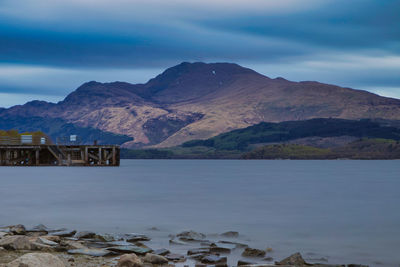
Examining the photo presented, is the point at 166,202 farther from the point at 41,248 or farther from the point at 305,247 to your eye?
the point at 41,248

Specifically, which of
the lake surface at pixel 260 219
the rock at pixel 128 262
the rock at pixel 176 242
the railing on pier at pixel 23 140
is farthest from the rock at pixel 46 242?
the railing on pier at pixel 23 140

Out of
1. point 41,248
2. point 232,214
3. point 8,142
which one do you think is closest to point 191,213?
point 232,214

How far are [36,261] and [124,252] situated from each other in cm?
609

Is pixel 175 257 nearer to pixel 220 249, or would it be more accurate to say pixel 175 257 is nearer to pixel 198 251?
pixel 198 251

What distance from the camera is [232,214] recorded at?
36312mm

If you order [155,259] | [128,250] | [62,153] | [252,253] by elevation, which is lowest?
[252,253]

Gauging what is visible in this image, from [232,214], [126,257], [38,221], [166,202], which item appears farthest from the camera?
[166,202]

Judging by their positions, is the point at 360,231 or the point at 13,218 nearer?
the point at 360,231

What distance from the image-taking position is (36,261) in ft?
42.6

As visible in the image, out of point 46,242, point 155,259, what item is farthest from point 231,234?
point 46,242

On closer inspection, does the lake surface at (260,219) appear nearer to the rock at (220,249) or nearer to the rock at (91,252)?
the rock at (220,249)

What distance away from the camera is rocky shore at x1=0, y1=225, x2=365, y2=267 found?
642 inches

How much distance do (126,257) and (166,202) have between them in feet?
103

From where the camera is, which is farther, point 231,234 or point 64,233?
point 231,234
